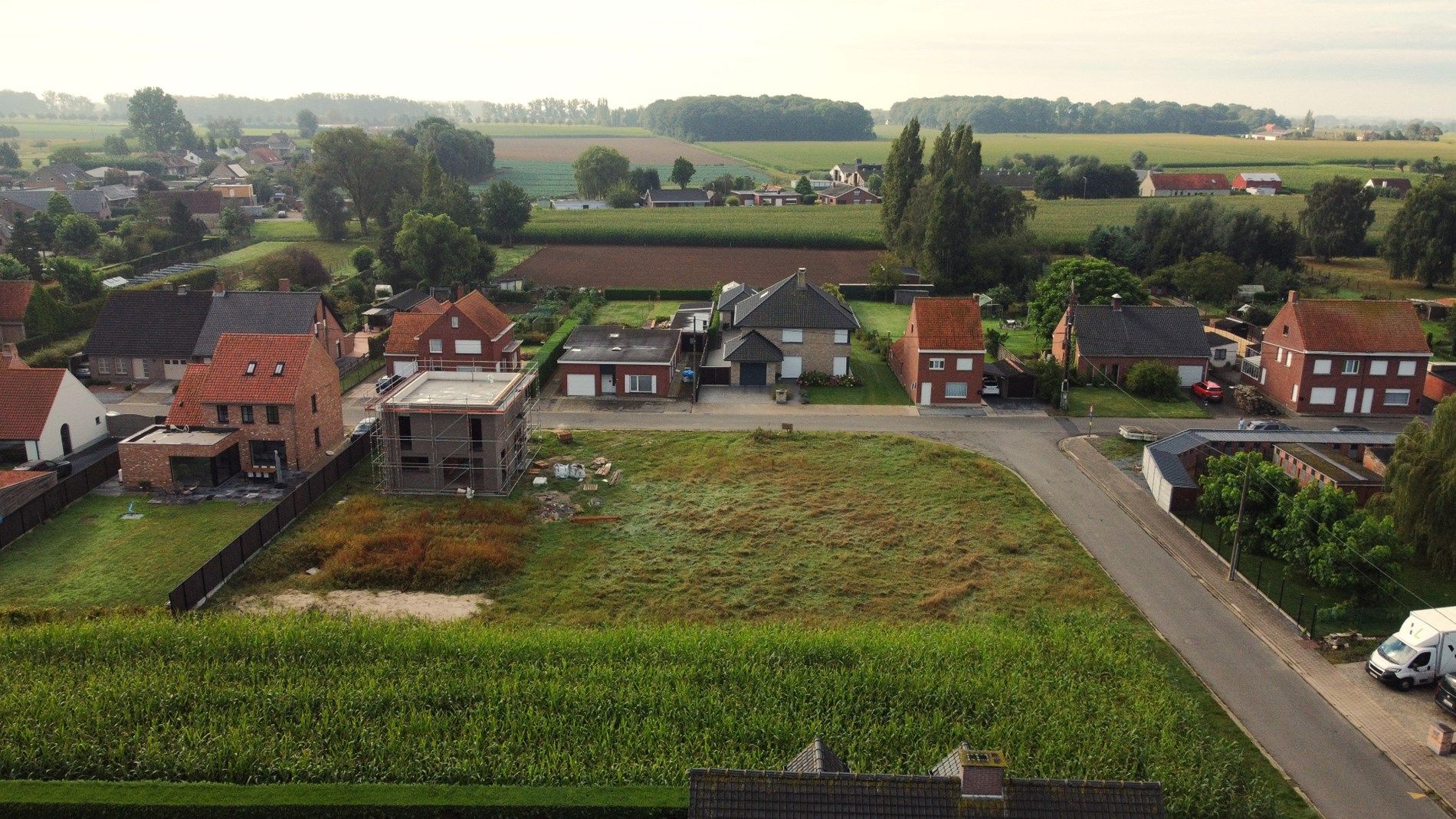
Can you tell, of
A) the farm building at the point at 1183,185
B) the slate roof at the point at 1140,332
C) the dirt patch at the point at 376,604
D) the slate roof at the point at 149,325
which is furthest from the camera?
the farm building at the point at 1183,185

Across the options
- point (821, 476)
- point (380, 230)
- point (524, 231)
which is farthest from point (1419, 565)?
point (380, 230)

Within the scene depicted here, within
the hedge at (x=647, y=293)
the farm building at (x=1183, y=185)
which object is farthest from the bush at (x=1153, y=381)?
the farm building at (x=1183, y=185)

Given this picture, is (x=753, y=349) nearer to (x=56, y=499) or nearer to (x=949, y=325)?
(x=949, y=325)

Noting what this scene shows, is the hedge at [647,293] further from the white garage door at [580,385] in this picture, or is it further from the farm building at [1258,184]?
the farm building at [1258,184]

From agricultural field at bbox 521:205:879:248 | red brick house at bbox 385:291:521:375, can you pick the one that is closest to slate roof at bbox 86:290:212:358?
red brick house at bbox 385:291:521:375

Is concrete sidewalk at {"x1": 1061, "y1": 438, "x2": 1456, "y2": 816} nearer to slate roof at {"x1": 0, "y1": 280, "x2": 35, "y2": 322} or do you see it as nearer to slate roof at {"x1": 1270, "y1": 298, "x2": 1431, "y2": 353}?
slate roof at {"x1": 1270, "y1": 298, "x2": 1431, "y2": 353}

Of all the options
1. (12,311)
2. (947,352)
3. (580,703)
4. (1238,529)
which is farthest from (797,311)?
(12,311)
